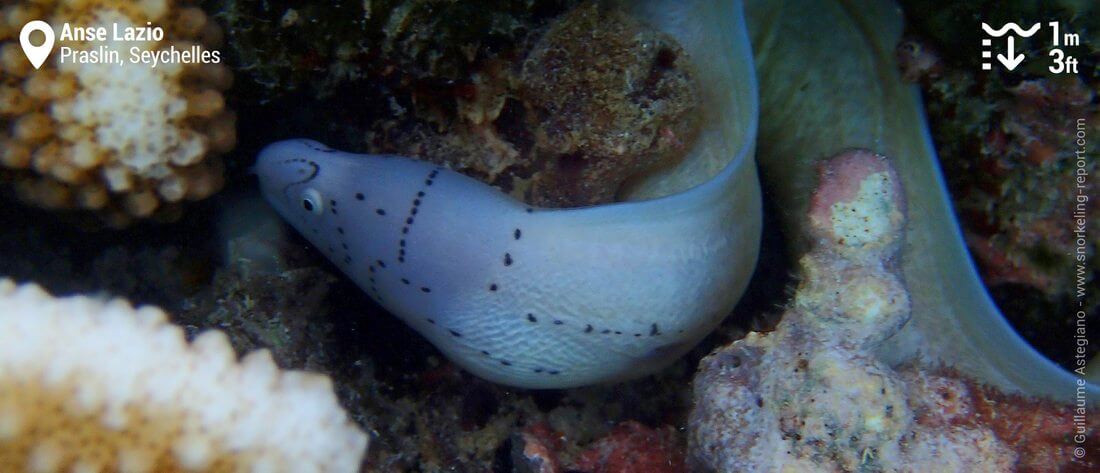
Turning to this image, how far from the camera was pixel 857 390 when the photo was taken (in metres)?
2.01

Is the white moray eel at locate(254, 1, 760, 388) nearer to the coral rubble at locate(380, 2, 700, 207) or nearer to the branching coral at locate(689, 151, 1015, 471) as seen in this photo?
the coral rubble at locate(380, 2, 700, 207)

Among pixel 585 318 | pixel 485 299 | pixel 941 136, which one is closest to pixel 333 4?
pixel 485 299

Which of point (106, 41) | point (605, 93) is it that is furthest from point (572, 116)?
point (106, 41)

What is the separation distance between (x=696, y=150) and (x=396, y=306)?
156cm

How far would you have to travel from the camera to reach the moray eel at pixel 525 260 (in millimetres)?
2582

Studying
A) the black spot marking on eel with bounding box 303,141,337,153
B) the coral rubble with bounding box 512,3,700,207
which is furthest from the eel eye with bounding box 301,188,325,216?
the coral rubble with bounding box 512,3,700,207

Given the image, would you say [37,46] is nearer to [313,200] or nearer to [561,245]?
[313,200]

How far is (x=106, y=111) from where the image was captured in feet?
7.06

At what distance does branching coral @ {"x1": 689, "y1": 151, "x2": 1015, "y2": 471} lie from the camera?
1995 millimetres

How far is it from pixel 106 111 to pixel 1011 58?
3.28 metres

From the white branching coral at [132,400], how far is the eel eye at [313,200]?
1440 mm

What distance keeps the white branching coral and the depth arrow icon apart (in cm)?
272

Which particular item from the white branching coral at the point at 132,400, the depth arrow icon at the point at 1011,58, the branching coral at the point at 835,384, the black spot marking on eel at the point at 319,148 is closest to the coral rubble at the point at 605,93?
the branching coral at the point at 835,384

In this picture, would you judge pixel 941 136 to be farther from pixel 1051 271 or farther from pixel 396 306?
pixel 396 306
